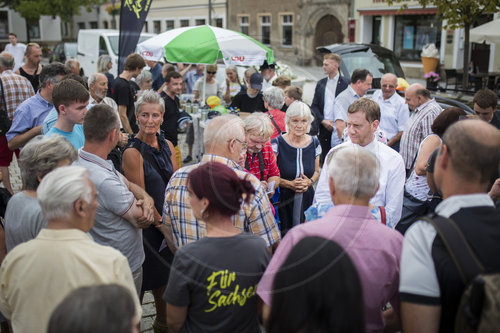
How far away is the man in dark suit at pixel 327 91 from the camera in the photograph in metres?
6.49

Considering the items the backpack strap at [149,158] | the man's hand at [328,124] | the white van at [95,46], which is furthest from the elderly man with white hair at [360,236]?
the white van at [95,46]

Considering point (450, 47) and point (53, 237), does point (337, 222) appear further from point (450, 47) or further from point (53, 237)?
point (450, 47)

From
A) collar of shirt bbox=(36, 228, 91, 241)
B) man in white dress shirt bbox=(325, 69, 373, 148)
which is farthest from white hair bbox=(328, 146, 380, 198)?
man in white dress shirt bbox=(325, 69, 373, 148)

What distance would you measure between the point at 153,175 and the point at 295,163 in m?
1.45

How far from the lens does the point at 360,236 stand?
1.88 meters

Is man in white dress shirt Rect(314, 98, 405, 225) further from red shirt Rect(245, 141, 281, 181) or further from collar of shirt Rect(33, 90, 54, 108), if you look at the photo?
collar of shirt Rect(33, 90, 54, 108)

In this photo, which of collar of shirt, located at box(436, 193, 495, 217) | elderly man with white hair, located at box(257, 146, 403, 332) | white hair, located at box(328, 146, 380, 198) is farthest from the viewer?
white hair, located at box(328, 146, 380, 198)

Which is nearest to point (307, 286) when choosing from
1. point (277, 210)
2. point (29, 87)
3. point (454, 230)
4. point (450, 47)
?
point (454, 230)

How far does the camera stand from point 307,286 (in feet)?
4.91

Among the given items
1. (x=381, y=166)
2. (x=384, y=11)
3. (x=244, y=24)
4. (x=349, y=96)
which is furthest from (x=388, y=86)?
(x=384, y=11)

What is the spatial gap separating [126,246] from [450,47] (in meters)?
20.3

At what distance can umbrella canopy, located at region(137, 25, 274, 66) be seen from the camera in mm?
6477

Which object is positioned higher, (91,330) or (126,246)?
(91,330)

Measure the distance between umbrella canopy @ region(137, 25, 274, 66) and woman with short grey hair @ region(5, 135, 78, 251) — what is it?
172 inches
